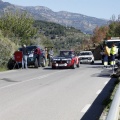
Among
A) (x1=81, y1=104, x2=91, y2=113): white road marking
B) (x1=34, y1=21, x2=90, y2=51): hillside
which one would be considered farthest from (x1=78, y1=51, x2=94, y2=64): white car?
(x1=34, y1=21, x2=90, y2=51): hillside

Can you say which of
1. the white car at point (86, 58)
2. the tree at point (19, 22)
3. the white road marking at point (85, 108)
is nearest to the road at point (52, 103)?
the white road marking at point (85, 108)

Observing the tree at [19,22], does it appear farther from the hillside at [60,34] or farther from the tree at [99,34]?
the tree at [99,34]

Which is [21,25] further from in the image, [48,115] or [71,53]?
[48,115]

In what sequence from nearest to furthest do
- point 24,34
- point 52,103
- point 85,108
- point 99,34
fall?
1. point 85,108
2. point 52,103
3. point 24,34
4. point 99,34

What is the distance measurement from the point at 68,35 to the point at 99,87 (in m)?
91.0

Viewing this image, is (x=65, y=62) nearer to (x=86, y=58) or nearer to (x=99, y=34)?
(x=86, y=58)

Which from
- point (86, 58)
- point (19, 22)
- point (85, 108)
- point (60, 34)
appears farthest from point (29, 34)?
point (85, 108)

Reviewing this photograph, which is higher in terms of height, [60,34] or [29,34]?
[60,34]

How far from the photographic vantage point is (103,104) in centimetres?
1088

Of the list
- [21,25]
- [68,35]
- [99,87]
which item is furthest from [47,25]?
[99,87]

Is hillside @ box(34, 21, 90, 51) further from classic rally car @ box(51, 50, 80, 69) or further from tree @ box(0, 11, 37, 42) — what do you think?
classic rally car @ box(51, 50, 80, 69)

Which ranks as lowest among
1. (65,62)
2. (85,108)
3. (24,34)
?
(85,108)

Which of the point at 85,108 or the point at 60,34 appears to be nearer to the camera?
the point at 85,108

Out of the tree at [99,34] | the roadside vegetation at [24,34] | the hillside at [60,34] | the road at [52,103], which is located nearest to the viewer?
the road at [52,103]
